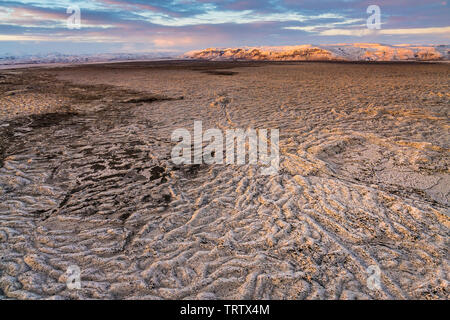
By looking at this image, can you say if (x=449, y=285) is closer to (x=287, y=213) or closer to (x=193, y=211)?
(x=287, y=213)

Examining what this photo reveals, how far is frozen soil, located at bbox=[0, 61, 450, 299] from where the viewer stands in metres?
2.72

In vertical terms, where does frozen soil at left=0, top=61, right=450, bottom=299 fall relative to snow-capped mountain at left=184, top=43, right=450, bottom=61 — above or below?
below

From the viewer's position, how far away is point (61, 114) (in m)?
9.69

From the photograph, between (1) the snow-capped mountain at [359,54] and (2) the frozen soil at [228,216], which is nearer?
(2) the frozen soil at [228,216]

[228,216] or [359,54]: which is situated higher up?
[359,54]

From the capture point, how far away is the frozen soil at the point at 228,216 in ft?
8.92

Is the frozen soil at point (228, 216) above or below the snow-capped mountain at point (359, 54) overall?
below

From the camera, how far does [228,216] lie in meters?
3.81

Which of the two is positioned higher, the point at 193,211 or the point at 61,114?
the point at 61,114

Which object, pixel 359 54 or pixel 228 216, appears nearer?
pixel 228 216

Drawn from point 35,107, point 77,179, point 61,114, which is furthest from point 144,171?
point 35,107

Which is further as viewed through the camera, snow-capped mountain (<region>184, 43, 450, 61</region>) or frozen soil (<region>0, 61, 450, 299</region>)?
snow-capped mountain (<region>184, 43, 450, 61</region>)
